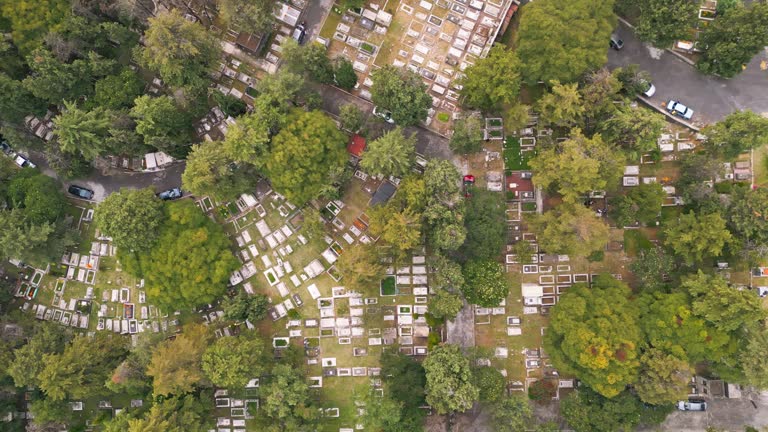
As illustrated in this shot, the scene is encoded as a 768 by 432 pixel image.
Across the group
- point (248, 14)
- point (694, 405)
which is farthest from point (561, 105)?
point (694, 405)

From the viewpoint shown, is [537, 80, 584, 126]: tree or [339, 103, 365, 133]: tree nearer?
[537, 80, 584, 126]: tree

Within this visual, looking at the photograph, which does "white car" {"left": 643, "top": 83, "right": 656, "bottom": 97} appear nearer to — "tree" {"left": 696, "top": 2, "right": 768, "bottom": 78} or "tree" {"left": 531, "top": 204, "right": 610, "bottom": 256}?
"tree" {"left": 696, "top": 2, "right": 768, "bottom": 78}

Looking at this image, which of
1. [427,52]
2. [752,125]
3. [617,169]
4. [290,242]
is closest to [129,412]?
[290,242]

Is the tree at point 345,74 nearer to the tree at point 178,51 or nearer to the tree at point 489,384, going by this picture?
the tree at point 178,51

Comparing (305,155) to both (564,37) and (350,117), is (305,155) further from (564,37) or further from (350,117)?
(564,37)

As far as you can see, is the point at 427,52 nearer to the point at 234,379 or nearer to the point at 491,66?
the point at 491,66

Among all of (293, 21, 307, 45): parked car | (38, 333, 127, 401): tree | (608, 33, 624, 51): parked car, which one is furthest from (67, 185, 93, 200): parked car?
(608, 33, 624, 51): parked car
